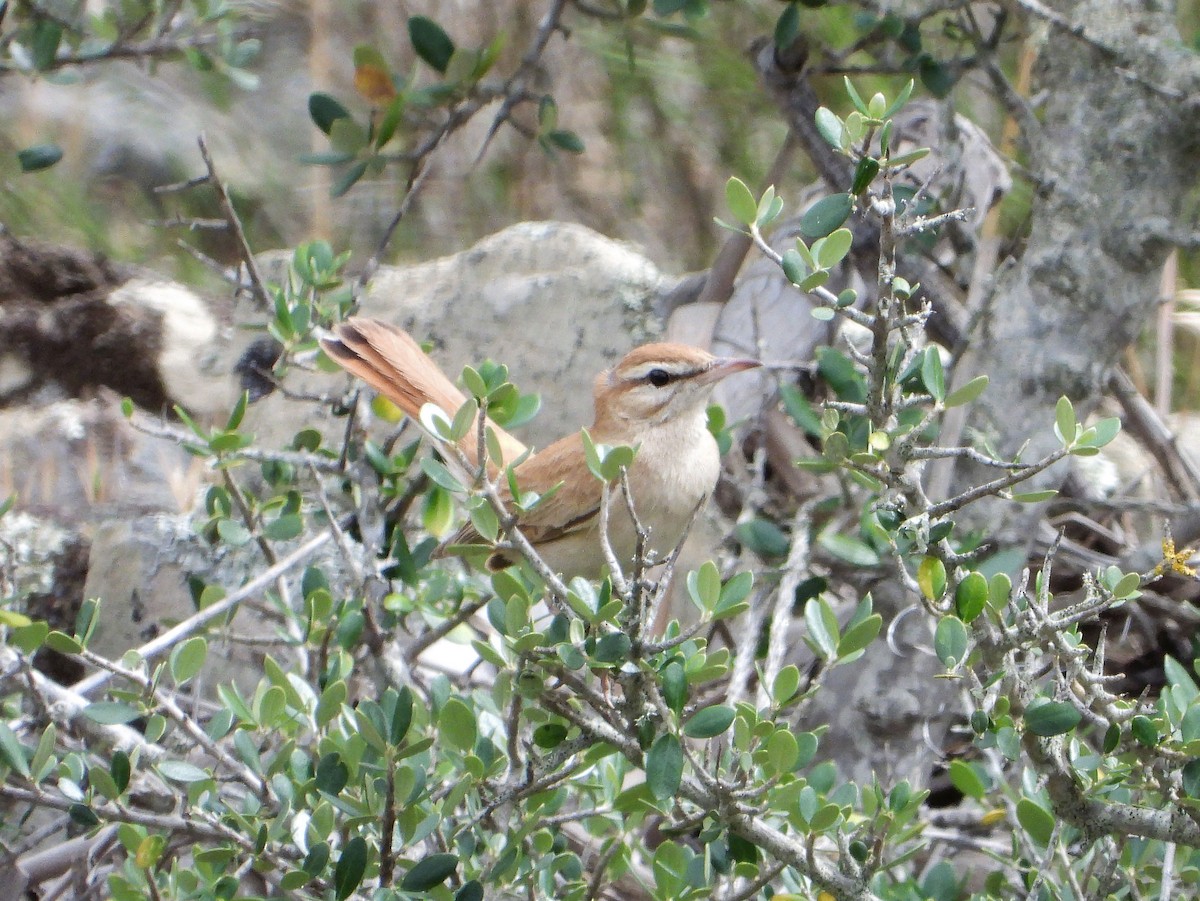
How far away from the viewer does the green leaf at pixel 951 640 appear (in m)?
1.63

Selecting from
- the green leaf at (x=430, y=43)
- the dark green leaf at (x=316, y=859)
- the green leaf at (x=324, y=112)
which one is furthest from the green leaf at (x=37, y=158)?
the dark green leaf at (x=316, y=859)

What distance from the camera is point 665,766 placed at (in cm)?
158

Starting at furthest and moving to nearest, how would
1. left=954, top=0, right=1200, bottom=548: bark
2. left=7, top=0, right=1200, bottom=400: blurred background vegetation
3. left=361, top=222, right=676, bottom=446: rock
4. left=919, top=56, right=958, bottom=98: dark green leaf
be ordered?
1. left=7, top=0, right=1200, bottom=400: blurred background vegetation
2. left=361, top=222, right=676, bottom=446: rock
3. left=919, top=56, right=958, bottom=98: dark green leaf
4. left=954, top=0, right=1200, bottom=548: bark

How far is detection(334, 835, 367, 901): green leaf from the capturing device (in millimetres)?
1693

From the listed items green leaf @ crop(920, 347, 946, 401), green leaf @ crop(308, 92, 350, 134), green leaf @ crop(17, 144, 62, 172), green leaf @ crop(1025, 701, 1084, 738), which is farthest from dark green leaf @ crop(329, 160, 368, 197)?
green leaf @ crop(1025, 701, 1084, 738)

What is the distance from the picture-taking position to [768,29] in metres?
Result: 4.16

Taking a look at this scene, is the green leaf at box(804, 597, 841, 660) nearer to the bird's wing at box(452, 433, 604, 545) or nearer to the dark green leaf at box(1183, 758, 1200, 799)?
the dark green leaf at box(1183, 758, 1200, 799)

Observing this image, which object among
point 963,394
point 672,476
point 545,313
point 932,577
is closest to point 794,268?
point 963,394

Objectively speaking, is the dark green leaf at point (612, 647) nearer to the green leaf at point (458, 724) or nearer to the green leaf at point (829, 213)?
the green leaf at point (458, 724)

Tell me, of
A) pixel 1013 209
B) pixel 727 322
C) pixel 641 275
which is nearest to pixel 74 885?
pixel 727 322

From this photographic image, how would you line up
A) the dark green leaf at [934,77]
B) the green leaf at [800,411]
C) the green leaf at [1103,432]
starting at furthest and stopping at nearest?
the dark green leaf at [934,77]
the green leaf at [800,411]
the green leaf at [1103,432]

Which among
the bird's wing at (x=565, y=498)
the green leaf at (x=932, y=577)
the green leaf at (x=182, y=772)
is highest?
the green leaf at (x=932, y=577)

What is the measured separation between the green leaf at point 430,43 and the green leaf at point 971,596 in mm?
1866

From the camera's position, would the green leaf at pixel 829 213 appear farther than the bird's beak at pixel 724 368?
No
